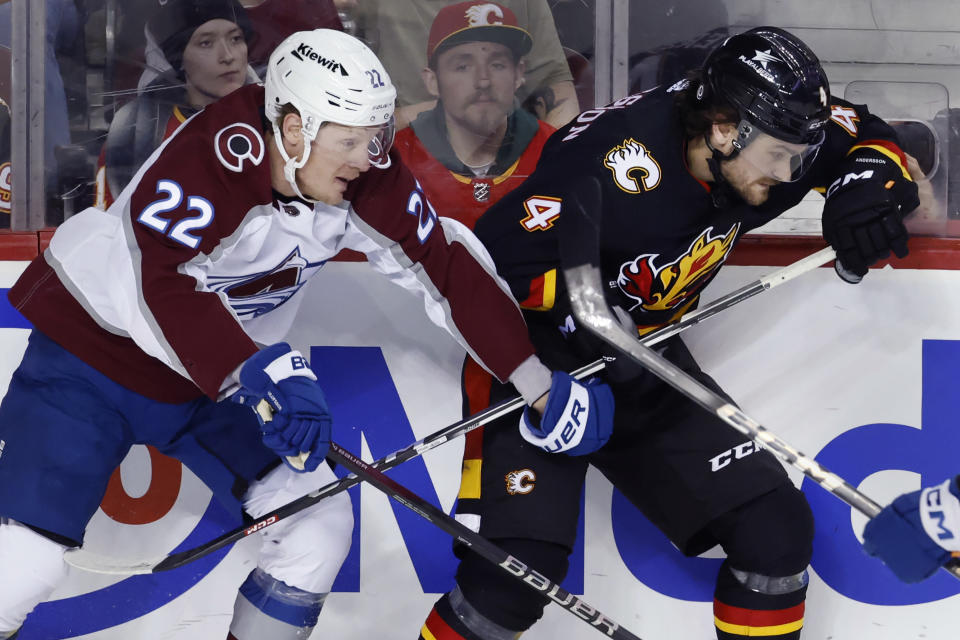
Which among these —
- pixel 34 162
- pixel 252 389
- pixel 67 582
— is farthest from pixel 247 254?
pixel 67 582

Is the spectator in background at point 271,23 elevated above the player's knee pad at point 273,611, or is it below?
above

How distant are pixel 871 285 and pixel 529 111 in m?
0.95

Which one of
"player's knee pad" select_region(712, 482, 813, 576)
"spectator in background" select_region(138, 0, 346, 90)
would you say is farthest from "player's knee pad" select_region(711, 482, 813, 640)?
"spectator in background" select_region(138, 0, 346, 90)

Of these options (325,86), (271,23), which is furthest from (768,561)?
(271,23)

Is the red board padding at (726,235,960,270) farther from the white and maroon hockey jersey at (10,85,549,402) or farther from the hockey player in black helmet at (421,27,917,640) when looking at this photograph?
the white and maroon hockey jersey at (10,85,549,402)

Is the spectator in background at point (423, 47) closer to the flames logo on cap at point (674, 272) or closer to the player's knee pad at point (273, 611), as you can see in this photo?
the flames logo on cap at point (674, 272)

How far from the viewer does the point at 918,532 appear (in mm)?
2047

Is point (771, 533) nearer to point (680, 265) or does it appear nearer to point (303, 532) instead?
point (680, 265)

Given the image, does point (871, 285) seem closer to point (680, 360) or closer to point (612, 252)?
point (680, 360)

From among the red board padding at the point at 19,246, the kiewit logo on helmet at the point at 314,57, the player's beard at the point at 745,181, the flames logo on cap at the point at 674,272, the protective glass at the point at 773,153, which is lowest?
the red board padding at the point at 19,246

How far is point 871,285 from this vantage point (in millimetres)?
2789

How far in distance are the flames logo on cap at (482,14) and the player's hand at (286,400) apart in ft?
3.66

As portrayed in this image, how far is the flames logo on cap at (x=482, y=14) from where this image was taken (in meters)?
2.82

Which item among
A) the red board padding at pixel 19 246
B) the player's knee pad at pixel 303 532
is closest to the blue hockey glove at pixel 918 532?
the player's knee pad at pixel 303 532
